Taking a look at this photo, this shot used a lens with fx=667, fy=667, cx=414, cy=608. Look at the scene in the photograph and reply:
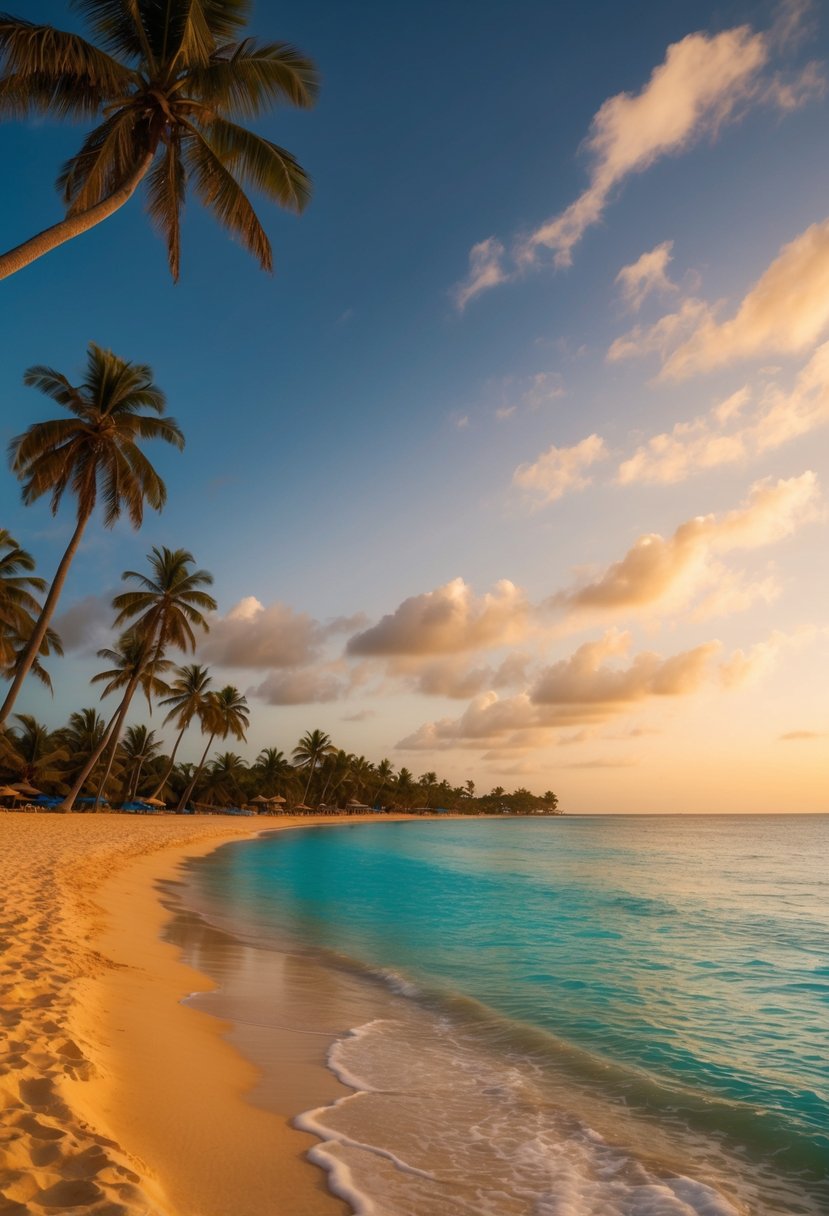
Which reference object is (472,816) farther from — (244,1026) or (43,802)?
(244,1026)

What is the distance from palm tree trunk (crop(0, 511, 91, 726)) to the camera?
1833cm

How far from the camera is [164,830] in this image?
33156 millimetres

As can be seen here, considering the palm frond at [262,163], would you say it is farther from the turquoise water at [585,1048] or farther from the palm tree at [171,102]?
the turquoise water at [585,1048]

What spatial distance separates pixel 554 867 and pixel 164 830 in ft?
62.4

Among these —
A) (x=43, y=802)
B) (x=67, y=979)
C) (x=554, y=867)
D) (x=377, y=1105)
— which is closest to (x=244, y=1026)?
(x=67, y=979)

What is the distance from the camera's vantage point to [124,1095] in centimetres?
411

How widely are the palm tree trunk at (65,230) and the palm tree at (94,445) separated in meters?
11.3

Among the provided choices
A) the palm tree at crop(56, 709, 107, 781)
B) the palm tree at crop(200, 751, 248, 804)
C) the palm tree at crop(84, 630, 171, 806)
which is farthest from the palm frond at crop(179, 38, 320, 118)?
the palm tree at crop(200, 751, 248, 804)

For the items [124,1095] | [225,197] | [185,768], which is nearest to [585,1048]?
[124,1095]

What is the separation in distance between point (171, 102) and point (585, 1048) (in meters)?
13.9

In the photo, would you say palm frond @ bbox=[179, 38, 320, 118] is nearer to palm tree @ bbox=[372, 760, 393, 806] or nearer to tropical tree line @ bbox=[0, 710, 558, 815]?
tropical tree line @ bbox=[0, 710, 558, 815]

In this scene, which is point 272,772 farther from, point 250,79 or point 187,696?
point 250,79

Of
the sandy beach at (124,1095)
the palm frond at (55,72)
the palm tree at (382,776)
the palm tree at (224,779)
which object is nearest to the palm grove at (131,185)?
the palm frond at (55,72)

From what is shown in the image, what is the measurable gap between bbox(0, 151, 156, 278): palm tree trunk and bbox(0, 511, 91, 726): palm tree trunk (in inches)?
485
